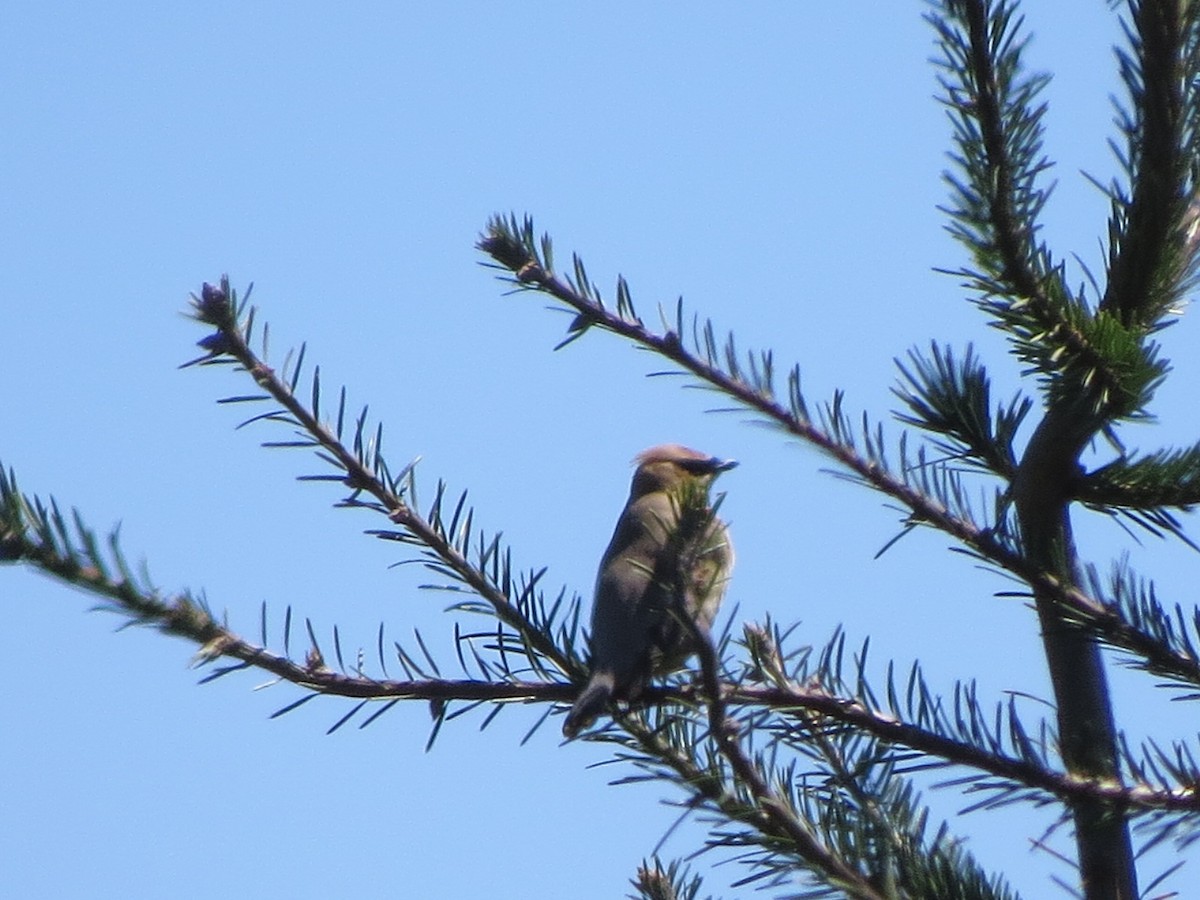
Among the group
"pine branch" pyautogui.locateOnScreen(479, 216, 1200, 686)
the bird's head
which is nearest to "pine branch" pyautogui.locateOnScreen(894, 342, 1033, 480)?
"pine branch" pyautogui.locateOnScreen(479, 216, 1200, 686)

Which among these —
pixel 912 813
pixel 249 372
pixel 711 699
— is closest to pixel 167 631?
pixel 249 372

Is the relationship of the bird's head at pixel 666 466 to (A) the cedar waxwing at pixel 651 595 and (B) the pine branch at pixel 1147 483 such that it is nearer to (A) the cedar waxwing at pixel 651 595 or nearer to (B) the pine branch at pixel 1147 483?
(A) the cedar waxwing at pixel 651 595

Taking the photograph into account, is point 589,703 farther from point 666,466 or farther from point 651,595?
point 666,466

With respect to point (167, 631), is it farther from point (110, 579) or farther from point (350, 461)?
point (350, 461)

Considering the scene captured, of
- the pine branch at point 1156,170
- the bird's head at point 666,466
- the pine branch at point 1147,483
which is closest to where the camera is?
the pine branch at point 1156,170

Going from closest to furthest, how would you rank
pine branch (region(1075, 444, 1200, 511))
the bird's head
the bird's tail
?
pine branch (region(1075, 444, 1200, 511))
the bird's tail
the bird's head

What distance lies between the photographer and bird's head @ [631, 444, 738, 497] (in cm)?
652

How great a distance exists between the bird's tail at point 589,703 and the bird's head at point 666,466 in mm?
3367

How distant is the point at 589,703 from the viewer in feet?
9.29

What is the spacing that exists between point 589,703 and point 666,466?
12.4ft

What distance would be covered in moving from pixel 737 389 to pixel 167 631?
100 cm

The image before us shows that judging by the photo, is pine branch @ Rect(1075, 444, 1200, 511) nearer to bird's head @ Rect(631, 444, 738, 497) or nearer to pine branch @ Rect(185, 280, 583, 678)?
pine branch @ Rect(185, 280, 583, 678)

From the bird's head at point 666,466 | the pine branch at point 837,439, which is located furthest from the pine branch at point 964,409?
the bird's head at point 666,466

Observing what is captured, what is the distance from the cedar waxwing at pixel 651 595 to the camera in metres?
2.10
